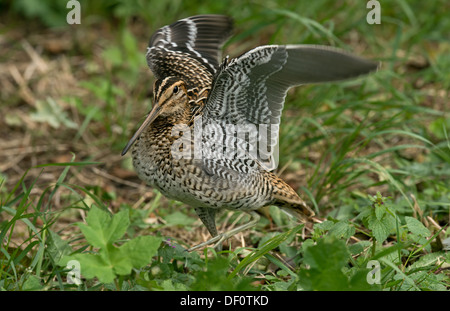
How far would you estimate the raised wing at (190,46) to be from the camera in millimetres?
4531

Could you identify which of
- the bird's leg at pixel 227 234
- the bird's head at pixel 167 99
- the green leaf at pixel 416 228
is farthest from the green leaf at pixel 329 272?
the bird's head at pixel 167 99

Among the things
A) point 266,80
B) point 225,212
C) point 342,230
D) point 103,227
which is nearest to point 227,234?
point 225,212

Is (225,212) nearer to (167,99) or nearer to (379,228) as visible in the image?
(167,99)

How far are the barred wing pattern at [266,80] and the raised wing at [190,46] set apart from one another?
28.6 inches

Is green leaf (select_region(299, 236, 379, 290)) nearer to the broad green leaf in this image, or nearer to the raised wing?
the broad green leaf

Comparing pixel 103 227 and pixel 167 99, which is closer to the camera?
pixel 103 227

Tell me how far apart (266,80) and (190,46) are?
129 centimetres

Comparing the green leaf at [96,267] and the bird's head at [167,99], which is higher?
the bird's head at [167,99]

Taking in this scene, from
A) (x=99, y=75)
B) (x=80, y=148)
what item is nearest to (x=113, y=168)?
(x=80, y=148)

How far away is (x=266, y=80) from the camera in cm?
373

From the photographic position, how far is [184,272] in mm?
3885

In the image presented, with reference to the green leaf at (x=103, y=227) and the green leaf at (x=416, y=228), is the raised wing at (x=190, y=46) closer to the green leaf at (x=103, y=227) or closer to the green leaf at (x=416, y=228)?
the green leaf at (x=103, y=227)

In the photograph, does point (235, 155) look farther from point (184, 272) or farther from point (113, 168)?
point (113, 168)
